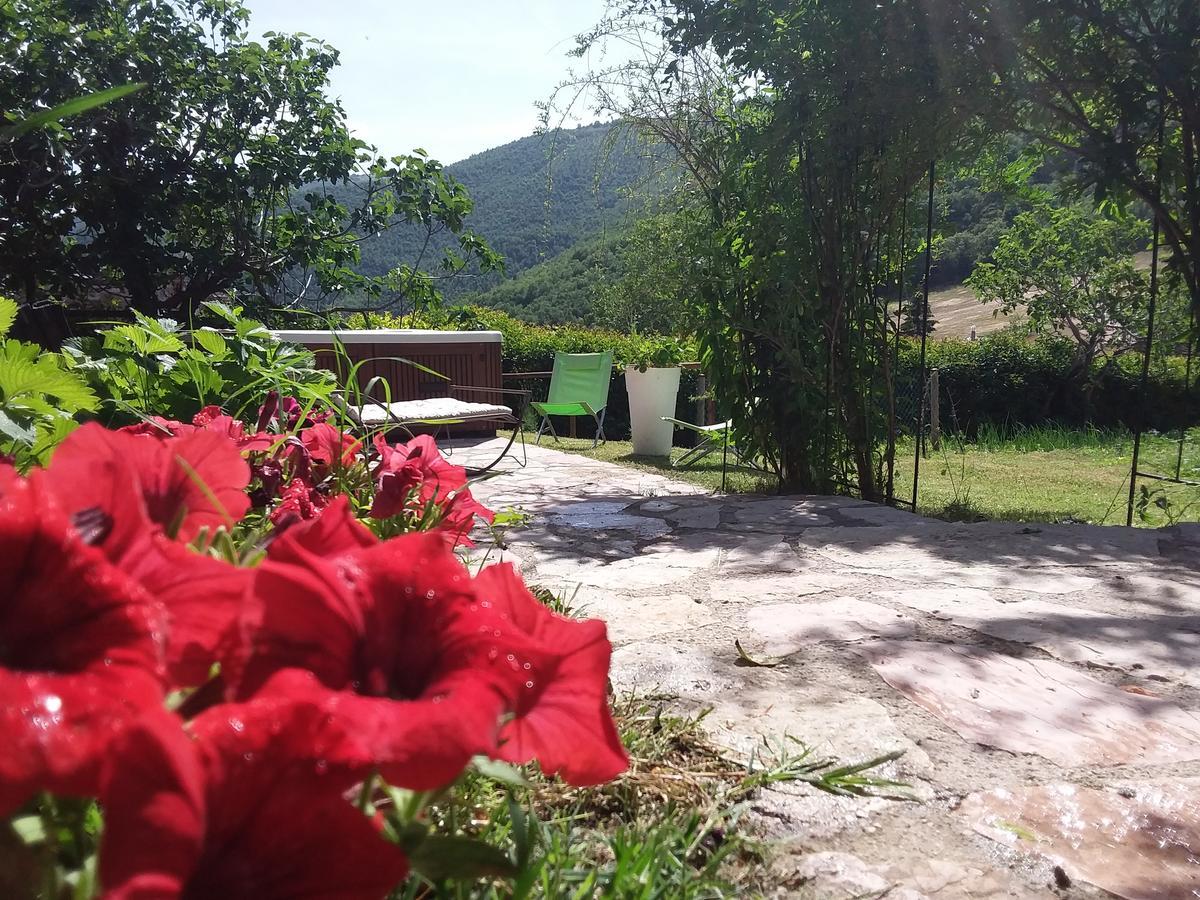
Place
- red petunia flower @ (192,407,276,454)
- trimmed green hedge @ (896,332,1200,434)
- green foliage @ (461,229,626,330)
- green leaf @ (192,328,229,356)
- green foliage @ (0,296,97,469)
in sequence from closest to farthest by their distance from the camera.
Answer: green foliage @ (0,296,97,469), red petunia flower @ (192,407,276,454), green leaf @ (192,328,229,356), trimmed green hedge @ (896,332,1200,434), green foliage @ (461,229,626,330)

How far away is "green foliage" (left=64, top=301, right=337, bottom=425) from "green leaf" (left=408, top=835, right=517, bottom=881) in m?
1.03

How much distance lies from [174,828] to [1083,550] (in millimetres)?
3019

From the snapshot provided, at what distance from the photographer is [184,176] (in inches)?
282

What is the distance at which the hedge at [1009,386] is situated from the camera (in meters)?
10.9

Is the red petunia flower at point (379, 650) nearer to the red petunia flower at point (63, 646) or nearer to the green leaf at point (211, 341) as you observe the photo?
the red petunia flower at point (63, 646)

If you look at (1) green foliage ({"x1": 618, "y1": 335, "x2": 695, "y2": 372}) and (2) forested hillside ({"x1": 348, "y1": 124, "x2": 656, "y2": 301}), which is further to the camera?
(2) forested hillside ({"x1": 348, "y1": 124, "x2": 656, "y2": 301})

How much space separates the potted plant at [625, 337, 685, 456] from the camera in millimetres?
7383

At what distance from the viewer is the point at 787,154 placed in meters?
4.51

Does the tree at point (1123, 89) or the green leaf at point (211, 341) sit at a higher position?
the tree at point (1123, 89)

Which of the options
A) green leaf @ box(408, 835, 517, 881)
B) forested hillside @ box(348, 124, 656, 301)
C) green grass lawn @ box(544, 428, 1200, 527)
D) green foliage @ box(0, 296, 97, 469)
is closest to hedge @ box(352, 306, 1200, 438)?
green grass lawn @ box(544, 428, 1200, 527)

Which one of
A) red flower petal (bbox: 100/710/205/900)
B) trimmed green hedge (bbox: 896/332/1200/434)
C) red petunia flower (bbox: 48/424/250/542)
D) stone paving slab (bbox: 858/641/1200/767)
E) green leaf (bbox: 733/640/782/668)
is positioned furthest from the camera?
trimmed green hedge (bbox: 896/332/1200/434)

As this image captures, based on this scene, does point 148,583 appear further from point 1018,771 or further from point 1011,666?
point 1011,666

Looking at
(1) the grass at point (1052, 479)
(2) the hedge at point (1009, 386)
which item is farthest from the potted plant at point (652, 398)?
(2) the hedge at point (1009, 386)

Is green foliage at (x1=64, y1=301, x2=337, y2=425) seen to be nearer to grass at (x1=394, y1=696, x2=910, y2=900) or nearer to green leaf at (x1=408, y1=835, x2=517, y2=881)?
grass at (x1=394, y1=696, x2=910, y2=900)
